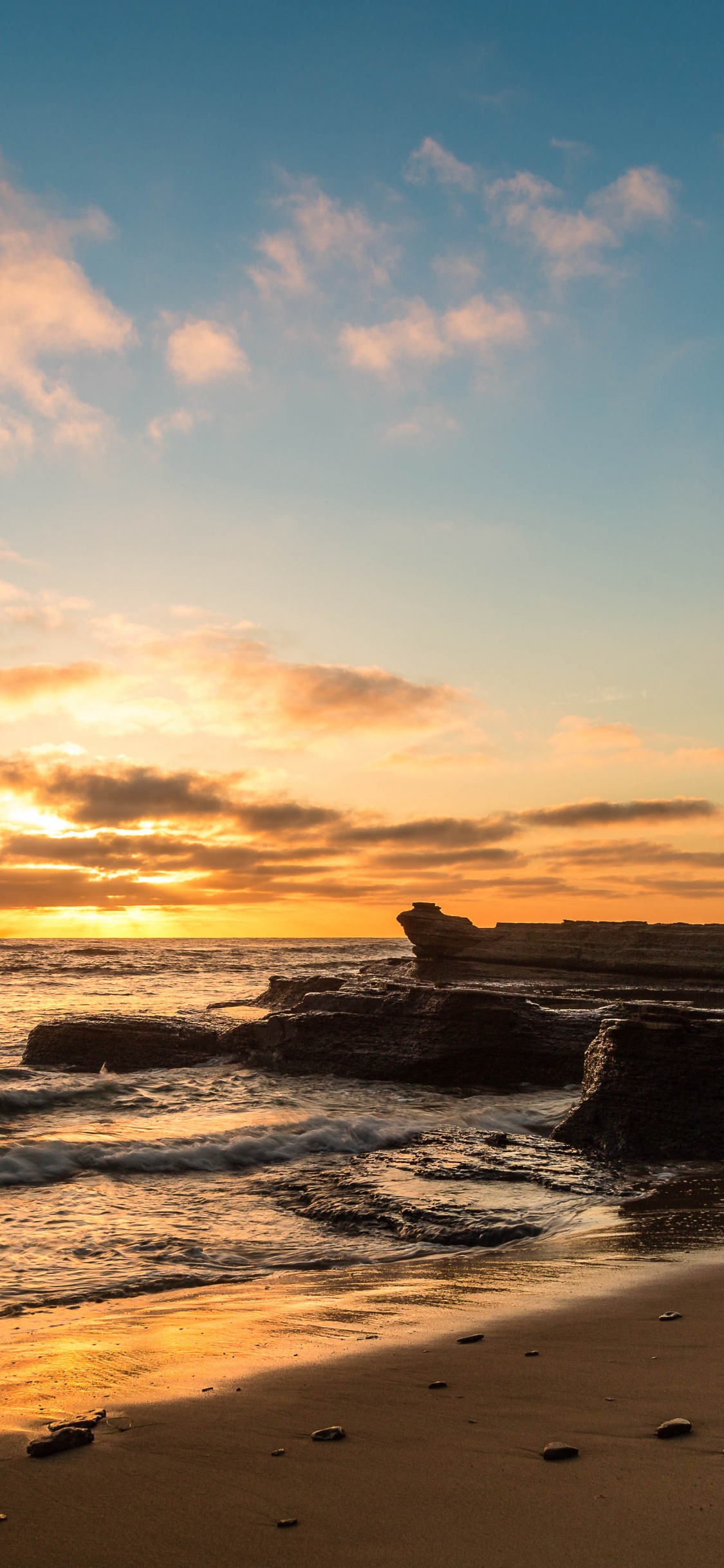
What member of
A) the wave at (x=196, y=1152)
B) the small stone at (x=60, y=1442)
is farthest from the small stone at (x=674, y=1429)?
the wave at (x=196, y=1152)

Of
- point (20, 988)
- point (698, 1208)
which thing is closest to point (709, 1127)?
point (698, 1208)

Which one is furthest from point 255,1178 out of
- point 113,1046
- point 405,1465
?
point 113,1046

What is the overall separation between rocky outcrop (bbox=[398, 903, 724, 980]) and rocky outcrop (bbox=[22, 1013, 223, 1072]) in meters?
29.4

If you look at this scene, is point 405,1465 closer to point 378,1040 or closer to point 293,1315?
point 293,1315

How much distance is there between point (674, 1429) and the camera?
2.98 m

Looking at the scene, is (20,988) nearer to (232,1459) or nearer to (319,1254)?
(319,1254)

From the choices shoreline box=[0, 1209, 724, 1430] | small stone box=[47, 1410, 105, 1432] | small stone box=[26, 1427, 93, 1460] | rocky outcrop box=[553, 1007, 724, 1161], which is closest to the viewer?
small stone box=[26, 1427, 93, 1460]

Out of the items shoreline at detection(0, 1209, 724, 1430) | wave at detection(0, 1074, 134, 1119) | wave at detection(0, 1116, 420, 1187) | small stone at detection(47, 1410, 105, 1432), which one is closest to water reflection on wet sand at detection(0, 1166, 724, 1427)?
shoreline at detection(0, 1209, 724, 1430)

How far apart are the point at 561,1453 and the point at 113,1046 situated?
1438 cm

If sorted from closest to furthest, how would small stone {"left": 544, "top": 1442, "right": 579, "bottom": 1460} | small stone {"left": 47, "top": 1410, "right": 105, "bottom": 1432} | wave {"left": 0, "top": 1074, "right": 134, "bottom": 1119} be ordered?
small stone {"left": 544, "top": 1442, "right": 579, "bottom": 1460} < small stone {"left": 47, "top": 1410, "right": 105, "bottom": 1432} < wave {"left": 0, "top": 1074, "right": 134, "bottom": 1119}

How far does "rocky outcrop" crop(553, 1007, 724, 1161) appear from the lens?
30.9 ft

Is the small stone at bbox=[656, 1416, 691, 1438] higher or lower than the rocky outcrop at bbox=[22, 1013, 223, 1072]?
higher

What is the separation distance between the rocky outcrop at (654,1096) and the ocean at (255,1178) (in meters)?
0.53

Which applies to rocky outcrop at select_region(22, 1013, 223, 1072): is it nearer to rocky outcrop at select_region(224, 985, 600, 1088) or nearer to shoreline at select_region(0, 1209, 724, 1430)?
rocky outcrop at select_region(224, 985, 600, 1088)
